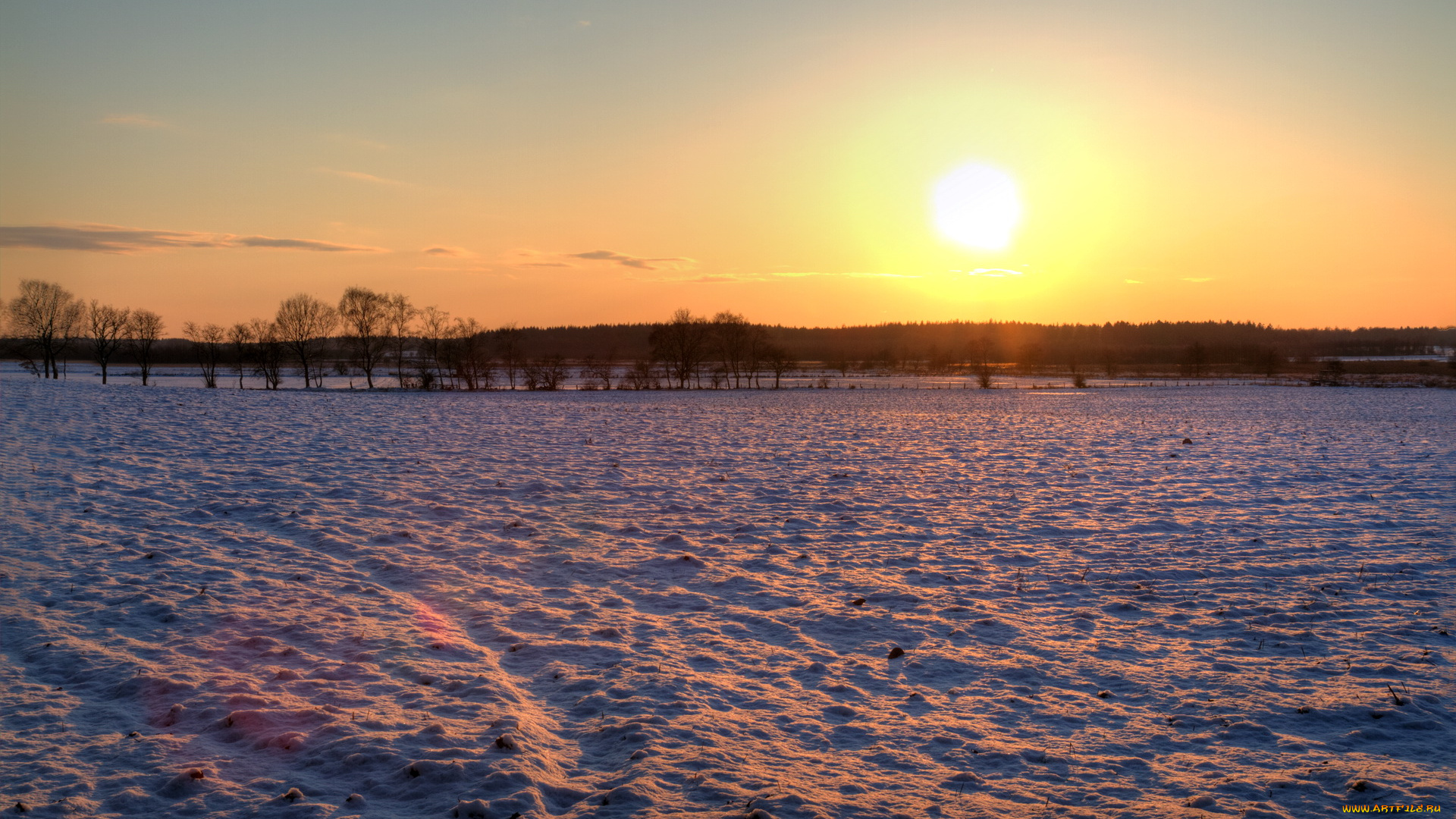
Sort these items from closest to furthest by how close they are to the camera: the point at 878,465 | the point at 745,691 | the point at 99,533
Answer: the point at 745,691 → the point at 99,533 → the point at 878,465

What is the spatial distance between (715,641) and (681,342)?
74.6 m

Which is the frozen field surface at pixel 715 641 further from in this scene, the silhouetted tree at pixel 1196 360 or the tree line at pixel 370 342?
the silhouetted tree at pixel 1196 360

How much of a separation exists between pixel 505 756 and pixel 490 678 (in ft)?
4.73

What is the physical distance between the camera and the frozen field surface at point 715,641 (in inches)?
197

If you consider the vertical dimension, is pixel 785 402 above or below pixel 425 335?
below

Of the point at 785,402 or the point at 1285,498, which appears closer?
the point at 1285,498

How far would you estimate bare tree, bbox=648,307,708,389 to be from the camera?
81.9 m

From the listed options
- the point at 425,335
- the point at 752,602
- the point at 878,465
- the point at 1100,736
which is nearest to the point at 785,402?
the point at 878,465

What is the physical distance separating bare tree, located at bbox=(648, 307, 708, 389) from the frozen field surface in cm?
6496

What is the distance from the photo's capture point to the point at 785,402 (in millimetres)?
48531

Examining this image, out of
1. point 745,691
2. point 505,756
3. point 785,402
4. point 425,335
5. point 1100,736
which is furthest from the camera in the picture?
point 425,335

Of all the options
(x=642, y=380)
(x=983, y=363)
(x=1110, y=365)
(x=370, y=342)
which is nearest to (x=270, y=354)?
(x=370, y=342)

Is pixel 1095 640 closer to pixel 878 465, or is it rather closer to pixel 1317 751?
pixel 1317 751

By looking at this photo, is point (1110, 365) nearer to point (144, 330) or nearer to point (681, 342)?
point (681, 342)
